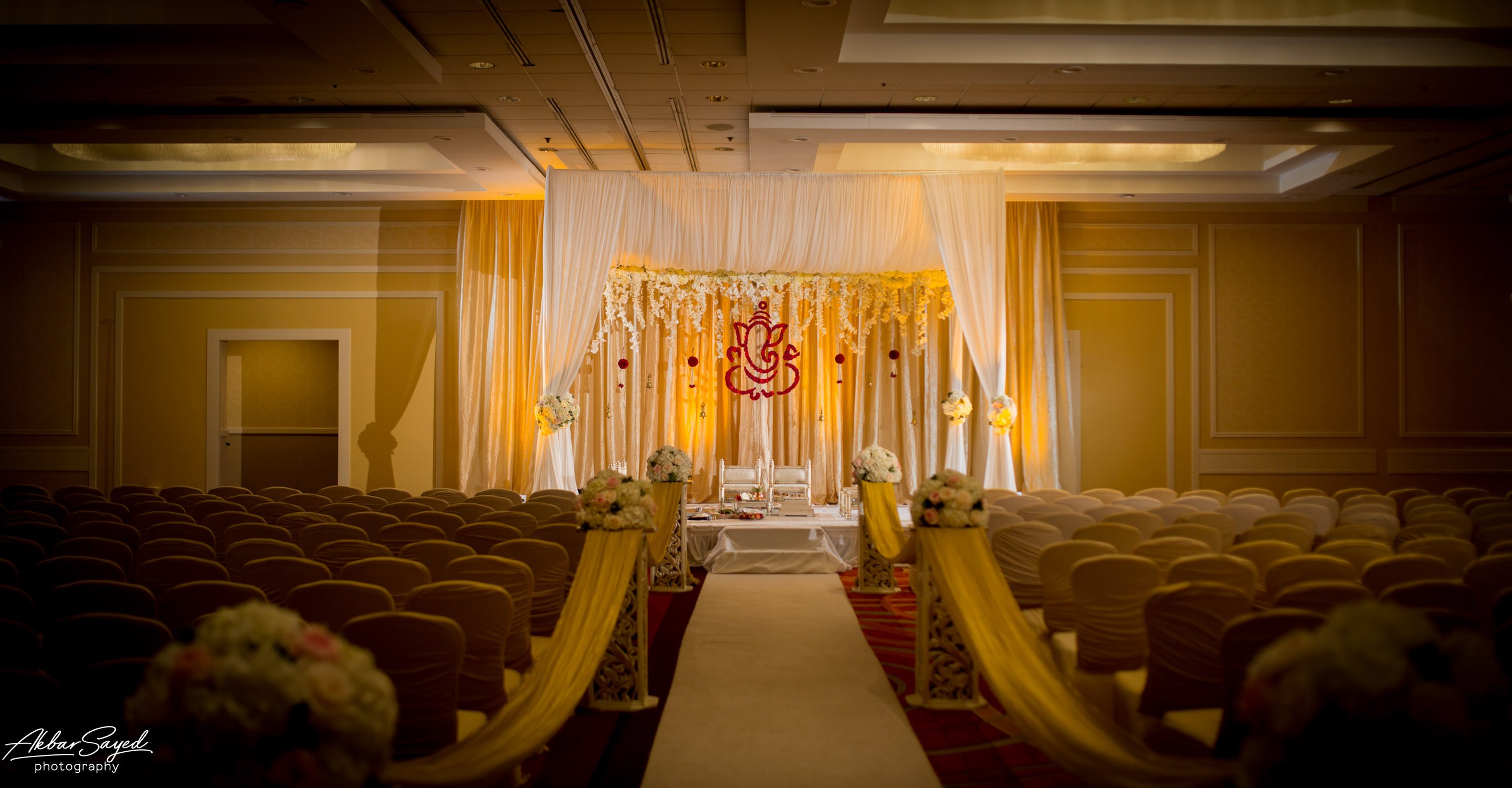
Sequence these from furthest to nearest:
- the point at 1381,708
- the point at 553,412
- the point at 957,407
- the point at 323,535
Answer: the point at 957,407
the point at 553,412
the point at 323,535
the point at 1381,708

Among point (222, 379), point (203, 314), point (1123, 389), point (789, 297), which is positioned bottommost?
point (1123, 389)

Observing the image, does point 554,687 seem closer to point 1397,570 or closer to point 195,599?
point 195,599

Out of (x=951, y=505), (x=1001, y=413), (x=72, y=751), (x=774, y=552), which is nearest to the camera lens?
(x=72, y=751)

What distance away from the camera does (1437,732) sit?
1.79 m

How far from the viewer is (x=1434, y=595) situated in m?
3.15

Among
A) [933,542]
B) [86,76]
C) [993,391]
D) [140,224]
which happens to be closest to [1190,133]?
[993,391]

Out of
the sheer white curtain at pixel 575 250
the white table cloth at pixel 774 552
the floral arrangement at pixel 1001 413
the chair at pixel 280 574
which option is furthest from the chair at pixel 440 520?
the floral arrangement at pixel 1001 413

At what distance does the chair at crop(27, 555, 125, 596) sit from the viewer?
3947mm

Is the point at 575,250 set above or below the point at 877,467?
above

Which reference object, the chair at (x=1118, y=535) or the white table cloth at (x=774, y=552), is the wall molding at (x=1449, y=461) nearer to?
the white table cloth at (x=774, y=552)

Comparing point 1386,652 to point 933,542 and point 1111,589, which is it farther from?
point 933,542

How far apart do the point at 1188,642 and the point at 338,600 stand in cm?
289

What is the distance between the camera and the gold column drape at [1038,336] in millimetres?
10727

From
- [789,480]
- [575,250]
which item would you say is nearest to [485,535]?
[575,250]
